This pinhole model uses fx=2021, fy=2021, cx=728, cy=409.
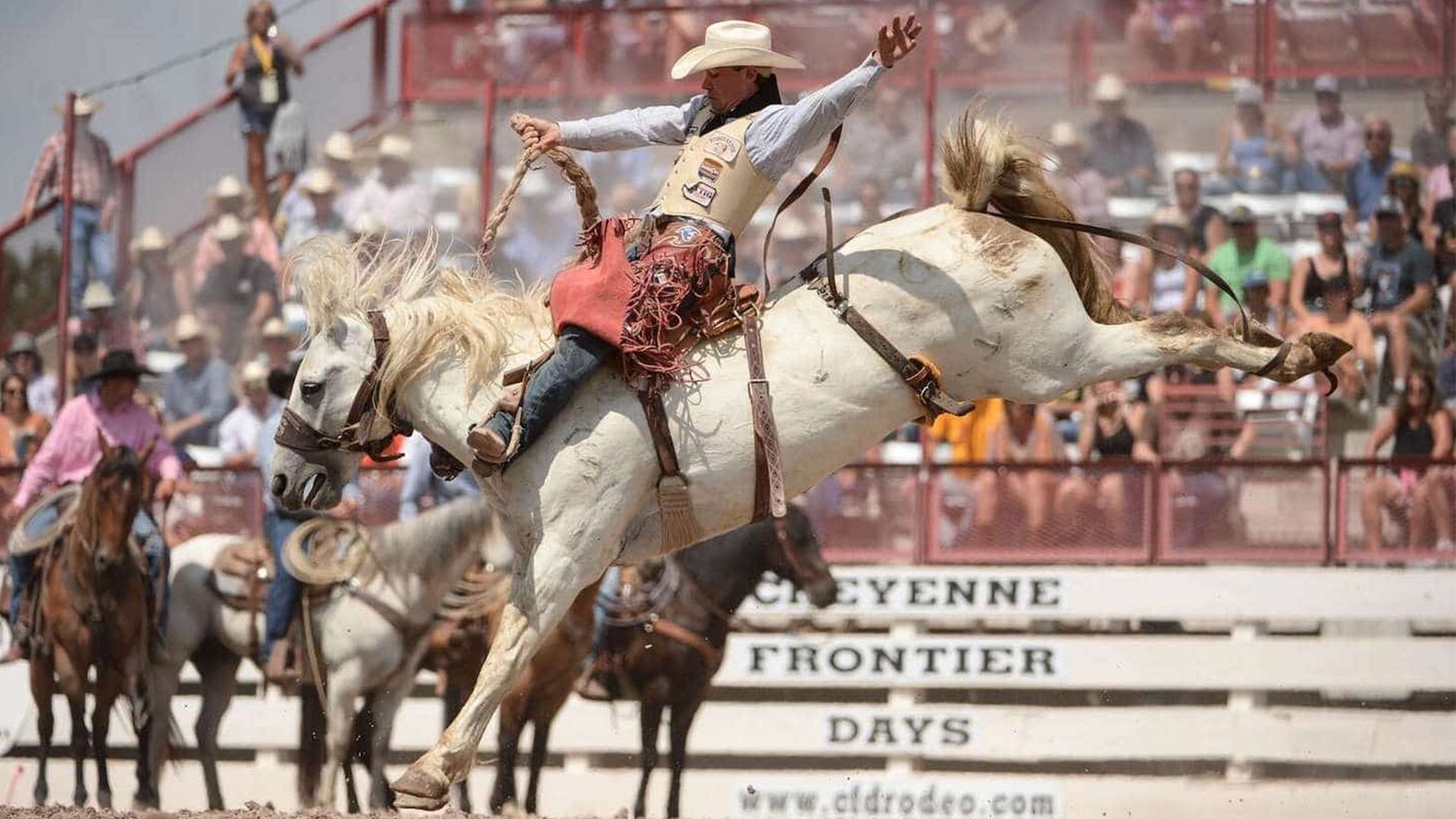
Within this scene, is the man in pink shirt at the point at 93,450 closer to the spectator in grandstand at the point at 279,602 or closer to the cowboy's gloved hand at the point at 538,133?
the spectator in grandstand at the point at 279,602

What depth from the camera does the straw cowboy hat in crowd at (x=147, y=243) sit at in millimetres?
13391

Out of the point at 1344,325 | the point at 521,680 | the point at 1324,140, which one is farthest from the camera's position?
the point at 1324,140

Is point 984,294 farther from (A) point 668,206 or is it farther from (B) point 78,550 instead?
(B) point 78,550

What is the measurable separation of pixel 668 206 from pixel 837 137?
1.89 ft

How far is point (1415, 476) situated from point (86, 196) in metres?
8.59

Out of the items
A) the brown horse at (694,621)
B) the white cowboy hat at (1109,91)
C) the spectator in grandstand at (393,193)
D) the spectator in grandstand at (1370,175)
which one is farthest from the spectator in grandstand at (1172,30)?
the spectator in grandstand at (393,193)

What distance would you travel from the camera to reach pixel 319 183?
13.6 metres

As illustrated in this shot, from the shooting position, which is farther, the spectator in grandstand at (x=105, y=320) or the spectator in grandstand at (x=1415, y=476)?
the spectator in grandstand at (x=105, y=320)

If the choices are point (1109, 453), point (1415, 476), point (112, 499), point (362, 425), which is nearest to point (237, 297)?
point (112, 499)

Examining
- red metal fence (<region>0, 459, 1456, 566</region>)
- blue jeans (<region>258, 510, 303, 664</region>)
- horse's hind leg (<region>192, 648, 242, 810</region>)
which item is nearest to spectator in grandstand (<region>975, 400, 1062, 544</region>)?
red metal fence (<region>0, 459, 1456, 566</region>)

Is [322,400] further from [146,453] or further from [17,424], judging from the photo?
[17,424]

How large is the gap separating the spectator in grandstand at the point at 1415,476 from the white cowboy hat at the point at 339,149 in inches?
276

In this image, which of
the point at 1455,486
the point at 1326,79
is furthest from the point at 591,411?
the point at 1326,79

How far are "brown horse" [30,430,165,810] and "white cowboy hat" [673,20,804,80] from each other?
5.23m
